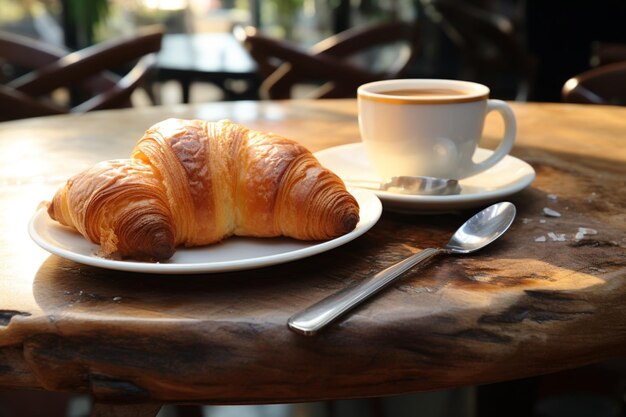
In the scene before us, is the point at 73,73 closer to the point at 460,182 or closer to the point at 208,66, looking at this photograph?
the point at 208,66

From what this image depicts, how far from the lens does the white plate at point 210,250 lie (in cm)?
54

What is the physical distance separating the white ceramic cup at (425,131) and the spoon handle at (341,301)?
0.23m

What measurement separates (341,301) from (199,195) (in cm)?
17

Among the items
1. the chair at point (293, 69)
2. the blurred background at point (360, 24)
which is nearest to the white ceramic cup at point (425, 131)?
the chair at point (293, 69)

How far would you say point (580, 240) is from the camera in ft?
2.19

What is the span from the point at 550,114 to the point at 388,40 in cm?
107

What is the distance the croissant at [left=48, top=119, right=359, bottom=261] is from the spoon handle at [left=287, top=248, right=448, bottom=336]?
0.22 feet

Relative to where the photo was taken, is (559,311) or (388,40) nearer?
(559,311)

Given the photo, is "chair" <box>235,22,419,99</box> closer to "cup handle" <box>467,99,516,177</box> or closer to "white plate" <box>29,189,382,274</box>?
"cup handle" <box>467,99,516,177</box>

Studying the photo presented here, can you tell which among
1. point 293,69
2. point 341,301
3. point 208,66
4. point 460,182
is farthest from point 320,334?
point 208,66

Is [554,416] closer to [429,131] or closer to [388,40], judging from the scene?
[429,131]

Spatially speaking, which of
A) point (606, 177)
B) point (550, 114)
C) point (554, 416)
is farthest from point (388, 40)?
point (606, 177)

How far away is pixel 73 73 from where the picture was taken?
178cm

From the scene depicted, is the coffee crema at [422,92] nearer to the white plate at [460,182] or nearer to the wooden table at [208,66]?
the white plate at [460,182]
